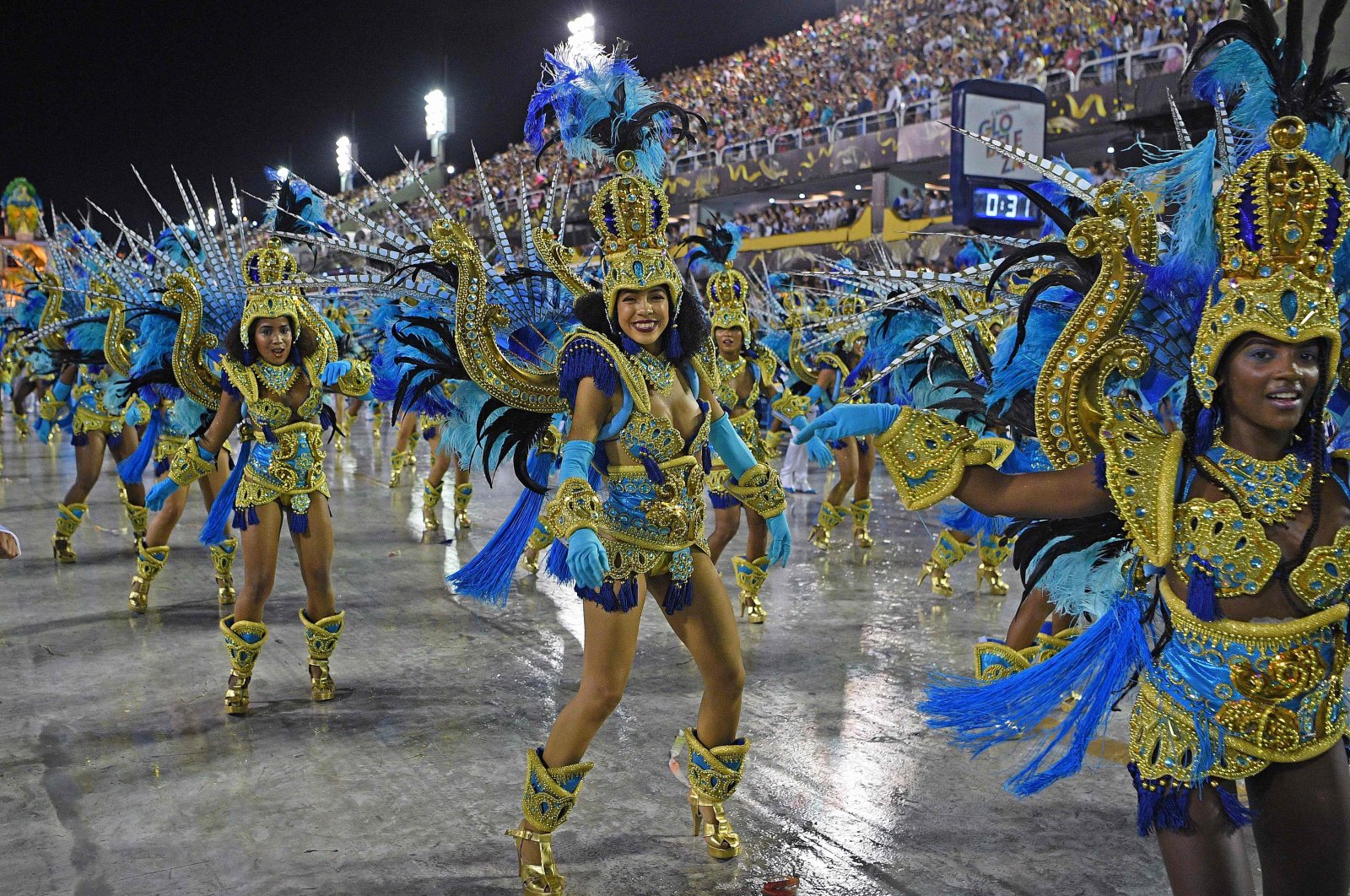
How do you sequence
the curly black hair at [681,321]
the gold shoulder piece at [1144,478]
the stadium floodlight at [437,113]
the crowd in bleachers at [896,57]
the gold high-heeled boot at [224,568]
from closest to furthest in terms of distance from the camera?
1. the gold shoulder piece at [1144,478]
2. the curly black hair at [681,321]
3. the gold high-heeled boot at [224,568]
4. the crowd in bleachers at [896,57]
5. the stadium floodlight at [437,113]

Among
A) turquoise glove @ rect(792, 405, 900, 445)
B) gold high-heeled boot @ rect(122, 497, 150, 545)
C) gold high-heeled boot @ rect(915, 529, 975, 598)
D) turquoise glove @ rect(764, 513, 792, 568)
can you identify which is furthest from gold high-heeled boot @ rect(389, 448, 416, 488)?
turquoise glove @ rect(792, 405, 900, 445)

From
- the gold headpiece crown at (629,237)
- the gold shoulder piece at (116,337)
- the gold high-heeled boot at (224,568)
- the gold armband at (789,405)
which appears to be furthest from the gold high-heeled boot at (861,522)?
the gold headpiece crown at (629,237)

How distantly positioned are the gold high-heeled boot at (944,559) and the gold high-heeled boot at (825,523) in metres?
1.60

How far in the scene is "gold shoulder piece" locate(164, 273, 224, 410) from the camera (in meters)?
5.52

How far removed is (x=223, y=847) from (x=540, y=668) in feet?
7.59

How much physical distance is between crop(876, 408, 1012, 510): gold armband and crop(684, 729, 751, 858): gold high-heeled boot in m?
1.31

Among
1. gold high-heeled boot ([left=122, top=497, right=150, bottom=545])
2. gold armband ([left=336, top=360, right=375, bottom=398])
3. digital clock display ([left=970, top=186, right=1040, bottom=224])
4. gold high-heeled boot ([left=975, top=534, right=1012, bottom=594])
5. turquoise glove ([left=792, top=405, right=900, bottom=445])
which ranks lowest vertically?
gold high-heeled boot ([left=975, top=534, right=1012, bottom=594])

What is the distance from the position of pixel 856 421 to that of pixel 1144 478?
0.66 meters

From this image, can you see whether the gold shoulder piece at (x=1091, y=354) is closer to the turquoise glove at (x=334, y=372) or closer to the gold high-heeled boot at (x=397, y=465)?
the turquoise glove at (x=334, y=372)

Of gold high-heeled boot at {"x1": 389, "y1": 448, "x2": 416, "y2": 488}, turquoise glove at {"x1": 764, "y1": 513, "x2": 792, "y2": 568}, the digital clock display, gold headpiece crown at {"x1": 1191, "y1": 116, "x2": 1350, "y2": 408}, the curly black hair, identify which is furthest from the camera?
gold high-heeled boot at {"x1": 389, "y1": 448, "x2": 416, "y2": 488}

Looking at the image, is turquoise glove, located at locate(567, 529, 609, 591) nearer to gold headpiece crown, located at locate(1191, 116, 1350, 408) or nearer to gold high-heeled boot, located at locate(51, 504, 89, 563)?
gold headpiece crown, located at locate(1191, 116, 1350, 408)

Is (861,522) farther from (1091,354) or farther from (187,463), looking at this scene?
(1091,354)

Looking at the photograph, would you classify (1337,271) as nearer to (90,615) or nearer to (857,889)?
(857,889)

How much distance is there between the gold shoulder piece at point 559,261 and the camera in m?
3.99
